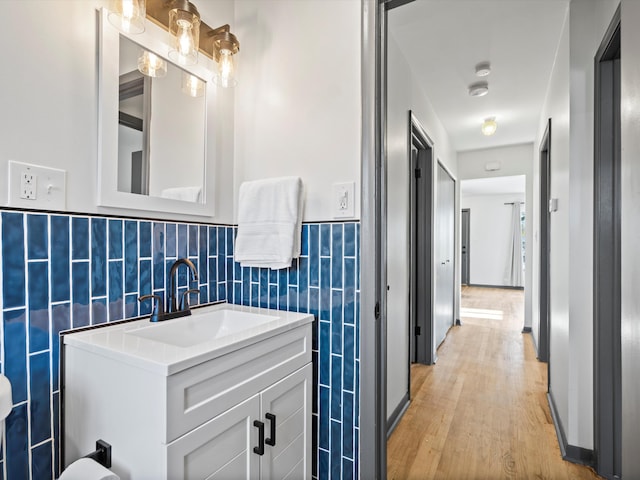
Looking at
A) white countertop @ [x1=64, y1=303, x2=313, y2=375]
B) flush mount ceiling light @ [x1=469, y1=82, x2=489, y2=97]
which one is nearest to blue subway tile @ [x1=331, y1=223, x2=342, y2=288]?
white countertop @ [x1=64, y1=303, x2=313, y2=375]

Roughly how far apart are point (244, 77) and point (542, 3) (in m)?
1.69

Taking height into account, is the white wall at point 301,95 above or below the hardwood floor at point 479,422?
above

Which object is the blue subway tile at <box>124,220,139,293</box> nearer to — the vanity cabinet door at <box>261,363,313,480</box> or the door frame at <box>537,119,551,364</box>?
the vanity cabinet door at <box>261,363,313,480</box>

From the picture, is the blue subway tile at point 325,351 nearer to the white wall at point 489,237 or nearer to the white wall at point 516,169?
the white wall at point 516,169

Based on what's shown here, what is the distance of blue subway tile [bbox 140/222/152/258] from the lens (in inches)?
49.5

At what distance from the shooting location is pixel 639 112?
0.89 m

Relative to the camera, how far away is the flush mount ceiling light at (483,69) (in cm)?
258

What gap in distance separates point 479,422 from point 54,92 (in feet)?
8.42

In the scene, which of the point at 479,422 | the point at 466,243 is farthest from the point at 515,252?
the point at 479,422

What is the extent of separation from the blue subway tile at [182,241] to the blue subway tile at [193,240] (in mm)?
20

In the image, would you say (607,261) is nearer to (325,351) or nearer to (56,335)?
(325,351)

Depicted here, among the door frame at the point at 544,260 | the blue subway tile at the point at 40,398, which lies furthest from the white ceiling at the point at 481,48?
the blue subway tile at the point at 40,398

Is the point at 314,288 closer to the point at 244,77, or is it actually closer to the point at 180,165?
the point at 180,165

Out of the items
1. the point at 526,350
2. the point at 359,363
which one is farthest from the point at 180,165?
the point at 526,350
